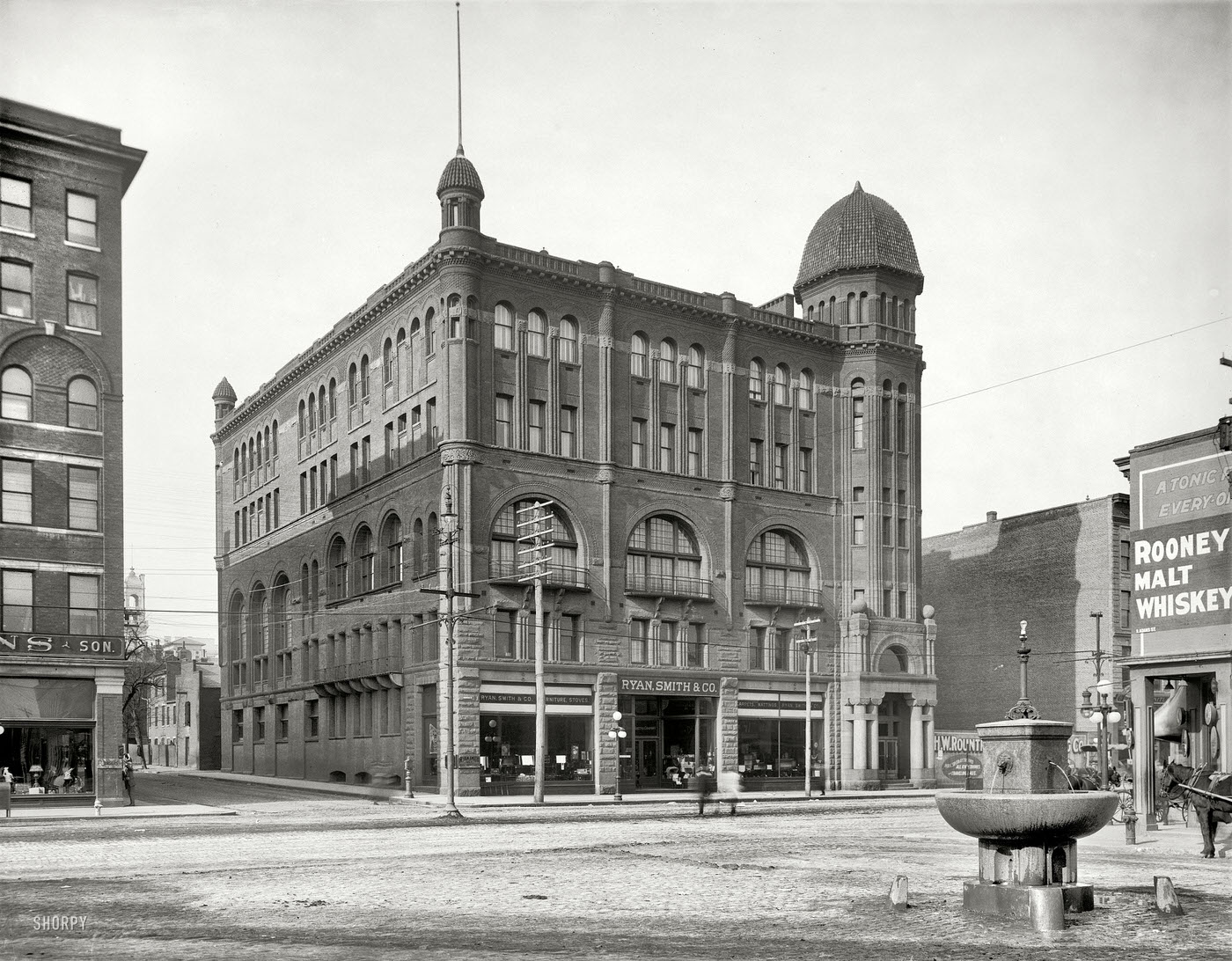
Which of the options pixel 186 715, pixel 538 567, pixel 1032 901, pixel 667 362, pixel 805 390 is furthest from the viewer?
pixel 186 715

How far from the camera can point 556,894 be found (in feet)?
58.5

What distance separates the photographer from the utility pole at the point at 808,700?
56062 millimetres

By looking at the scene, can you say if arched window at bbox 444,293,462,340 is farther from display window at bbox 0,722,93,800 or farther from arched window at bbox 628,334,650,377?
display window at bbox 0,722,93,800

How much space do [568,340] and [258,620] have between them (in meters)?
30.9

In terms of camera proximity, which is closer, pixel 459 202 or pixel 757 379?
pixel 459 202

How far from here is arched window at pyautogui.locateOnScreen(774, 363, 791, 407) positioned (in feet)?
210

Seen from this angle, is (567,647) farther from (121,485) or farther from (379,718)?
(121,485)

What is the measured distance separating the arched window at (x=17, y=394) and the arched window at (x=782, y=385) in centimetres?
3387

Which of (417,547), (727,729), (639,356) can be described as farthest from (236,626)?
(727,729)

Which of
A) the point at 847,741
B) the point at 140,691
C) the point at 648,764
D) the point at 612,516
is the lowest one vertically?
the point at 140,691

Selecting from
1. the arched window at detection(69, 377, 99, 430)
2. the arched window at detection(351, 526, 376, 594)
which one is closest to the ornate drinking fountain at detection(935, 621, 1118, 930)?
the arched window at detection(69, 377, 99, 430)

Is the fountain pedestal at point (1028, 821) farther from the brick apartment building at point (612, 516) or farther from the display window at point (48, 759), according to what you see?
the display window at point (48, 759)

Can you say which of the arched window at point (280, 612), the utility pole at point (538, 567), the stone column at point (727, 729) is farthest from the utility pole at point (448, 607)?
the arched window at point (280, 612)

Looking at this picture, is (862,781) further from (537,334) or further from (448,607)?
(537,334)
